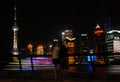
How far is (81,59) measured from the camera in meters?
24.8

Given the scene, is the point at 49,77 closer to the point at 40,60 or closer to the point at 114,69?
the point at 40,60

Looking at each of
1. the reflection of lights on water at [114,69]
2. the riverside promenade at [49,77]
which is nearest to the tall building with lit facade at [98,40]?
the reflection of lights on water at [114,69]

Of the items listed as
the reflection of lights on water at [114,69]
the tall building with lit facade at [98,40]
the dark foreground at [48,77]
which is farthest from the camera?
the tall building with lit facade at [98,40]

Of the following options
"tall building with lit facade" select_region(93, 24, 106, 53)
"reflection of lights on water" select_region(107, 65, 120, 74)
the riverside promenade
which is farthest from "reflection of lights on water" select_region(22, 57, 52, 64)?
"tall building with lit facade" select_region(93, 24, 106, 53)

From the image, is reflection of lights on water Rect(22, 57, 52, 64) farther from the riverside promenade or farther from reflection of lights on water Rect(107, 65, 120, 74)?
reflection of lights on water Rect(107, 65, 120, 74)

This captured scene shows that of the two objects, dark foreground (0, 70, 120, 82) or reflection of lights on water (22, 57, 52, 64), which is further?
reflection of lights on water (22, 57, 52, 64)

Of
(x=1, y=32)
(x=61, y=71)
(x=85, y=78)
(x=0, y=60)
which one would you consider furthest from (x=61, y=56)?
(x=0, y=60)

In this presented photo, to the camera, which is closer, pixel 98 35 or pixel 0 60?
pixel 0 60

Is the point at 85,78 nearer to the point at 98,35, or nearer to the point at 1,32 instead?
the point at 1,32

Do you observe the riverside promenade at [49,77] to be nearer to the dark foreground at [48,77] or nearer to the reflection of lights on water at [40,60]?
the dark foreground at [48,77]

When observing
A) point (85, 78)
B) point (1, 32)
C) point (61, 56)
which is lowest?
point (85, 78)

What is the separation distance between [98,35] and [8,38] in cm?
13117

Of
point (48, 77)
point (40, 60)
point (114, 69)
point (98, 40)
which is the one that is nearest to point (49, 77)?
point (48, 77)

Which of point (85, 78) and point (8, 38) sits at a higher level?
point (8, 38)
